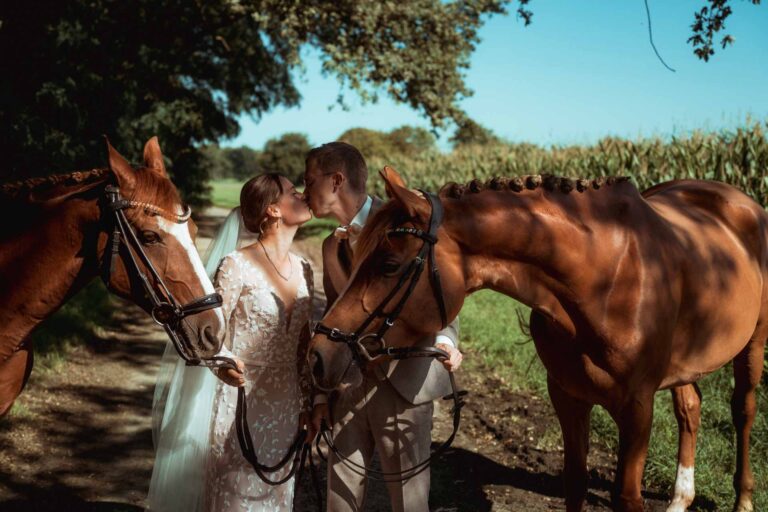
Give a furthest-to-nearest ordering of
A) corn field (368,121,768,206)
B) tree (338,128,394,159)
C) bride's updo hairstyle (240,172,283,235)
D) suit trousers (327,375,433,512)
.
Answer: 1. tree (338,128,394,159)
2. corn field (368,121,768,206)
3. bride's updo hairstyle (240,172,283,235)
4. suit trousers (327,375,433,512)

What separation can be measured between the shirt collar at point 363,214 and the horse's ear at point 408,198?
1.25 ft

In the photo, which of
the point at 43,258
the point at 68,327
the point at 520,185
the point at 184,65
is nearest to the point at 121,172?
the point at 43,258

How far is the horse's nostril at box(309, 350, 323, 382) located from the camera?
2354mm

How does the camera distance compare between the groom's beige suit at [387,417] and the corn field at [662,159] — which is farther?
the corn field at [662,159]

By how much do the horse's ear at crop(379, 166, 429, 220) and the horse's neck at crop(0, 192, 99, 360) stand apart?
129 cm

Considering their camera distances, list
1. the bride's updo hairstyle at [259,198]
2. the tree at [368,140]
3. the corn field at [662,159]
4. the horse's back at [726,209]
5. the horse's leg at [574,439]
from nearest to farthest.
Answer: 1. the bride's updo hairstyle at [259,198]
2. the horse's leg at [574,439]
3. the horse's back at [726,209]
4. the corn field at [662,159]
5. the tree at [368,140]

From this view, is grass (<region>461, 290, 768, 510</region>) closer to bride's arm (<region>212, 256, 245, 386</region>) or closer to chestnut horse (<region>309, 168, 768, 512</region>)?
chestnut horse (<region>309, 168, 768, 512</region>)

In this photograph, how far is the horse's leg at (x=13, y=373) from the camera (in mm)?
2877

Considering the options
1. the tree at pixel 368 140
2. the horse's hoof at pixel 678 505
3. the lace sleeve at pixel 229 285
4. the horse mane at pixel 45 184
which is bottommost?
the horse's hoof at pixel 678 505

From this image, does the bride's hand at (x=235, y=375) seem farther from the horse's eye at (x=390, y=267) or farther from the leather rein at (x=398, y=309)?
the horse's eye at (x=390, y=267)

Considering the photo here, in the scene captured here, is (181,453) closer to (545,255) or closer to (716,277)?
(545,255)

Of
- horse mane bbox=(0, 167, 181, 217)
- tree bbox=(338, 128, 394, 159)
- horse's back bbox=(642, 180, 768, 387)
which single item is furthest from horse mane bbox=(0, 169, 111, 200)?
tree bbox=(338, 128, 394, 159)

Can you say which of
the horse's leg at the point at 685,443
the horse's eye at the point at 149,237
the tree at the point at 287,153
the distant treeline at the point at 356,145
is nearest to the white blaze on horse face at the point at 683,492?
the horse's leg at the point at 685,443

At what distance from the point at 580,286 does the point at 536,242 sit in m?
0.31
